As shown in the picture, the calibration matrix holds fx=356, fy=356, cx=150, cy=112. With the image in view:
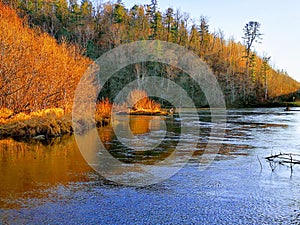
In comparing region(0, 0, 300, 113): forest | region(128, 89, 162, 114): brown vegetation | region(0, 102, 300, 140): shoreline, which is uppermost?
region(0, 0, 300, 113): forest

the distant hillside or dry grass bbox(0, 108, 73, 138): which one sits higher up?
the distant hillside

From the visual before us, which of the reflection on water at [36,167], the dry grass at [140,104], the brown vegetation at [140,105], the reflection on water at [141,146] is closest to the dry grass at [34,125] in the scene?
the reflection on water at [36,167]

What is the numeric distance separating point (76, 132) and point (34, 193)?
16435 millimetres

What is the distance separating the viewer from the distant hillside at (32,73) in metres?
25.3

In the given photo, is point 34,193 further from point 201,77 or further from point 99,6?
point 99,6

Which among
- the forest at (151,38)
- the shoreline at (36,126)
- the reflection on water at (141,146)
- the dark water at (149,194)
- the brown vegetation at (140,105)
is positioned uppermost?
the forest at (151,38)

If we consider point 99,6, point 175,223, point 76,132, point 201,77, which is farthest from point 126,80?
point 175,223

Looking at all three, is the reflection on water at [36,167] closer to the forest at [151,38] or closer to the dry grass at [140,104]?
the forest at [151,38]

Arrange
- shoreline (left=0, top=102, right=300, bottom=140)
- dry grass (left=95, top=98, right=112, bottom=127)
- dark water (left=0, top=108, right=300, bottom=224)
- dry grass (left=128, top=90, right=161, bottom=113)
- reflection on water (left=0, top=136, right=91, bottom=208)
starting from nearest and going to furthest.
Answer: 1. dark water (left=0, top=108, right=300, bottom=224)
2. reflection on water (left=0, top=136, right=91, bottom=208)
3. shoreline (left=0, top=102, right=300, bottom=140)
4. dry grass (left=95, top=98, right=112, bottom=127)
5. dry grass (left=128, top=90, right=161, bottom=113)

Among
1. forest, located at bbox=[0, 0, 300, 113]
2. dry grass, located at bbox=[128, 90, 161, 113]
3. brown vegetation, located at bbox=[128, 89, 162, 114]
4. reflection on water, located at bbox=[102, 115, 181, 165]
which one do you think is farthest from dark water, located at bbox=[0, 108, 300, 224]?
dry grass, located at bbox=[128, 90, 161, 113]

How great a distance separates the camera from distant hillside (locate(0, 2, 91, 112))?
25344 mm

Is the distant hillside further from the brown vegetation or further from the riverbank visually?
the brown vegetation

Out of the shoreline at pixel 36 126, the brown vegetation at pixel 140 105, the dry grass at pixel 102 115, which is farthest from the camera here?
the brown vegetation at pixel 140 105

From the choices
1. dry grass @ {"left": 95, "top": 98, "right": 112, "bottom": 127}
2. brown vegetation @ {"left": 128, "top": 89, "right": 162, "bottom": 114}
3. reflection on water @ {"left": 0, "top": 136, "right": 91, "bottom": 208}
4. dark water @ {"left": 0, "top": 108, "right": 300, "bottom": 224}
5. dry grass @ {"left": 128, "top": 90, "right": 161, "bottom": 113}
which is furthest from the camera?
dry grass @ {"left": 128, "top": 90, "right": 161, "bottom": 113}
